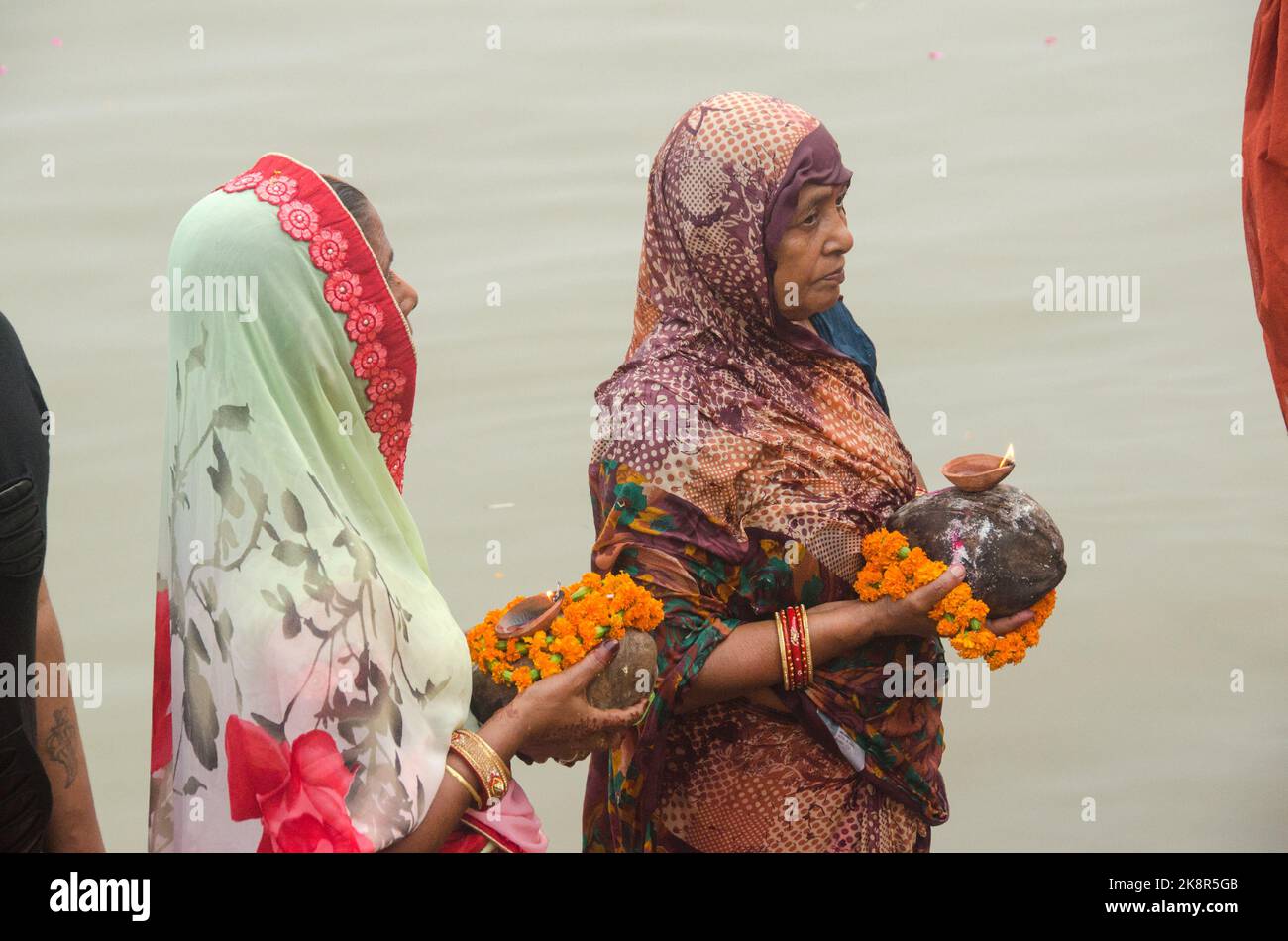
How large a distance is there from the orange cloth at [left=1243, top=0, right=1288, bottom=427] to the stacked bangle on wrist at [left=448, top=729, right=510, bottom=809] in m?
1.51

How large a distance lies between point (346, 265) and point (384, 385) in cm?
18

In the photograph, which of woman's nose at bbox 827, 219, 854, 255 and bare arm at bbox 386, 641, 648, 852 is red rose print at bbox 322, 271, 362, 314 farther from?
woman's nose at bbox 827, 219, 854, 255

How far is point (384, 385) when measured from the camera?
2135 mm

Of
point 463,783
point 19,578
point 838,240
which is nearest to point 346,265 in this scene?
point 19,578

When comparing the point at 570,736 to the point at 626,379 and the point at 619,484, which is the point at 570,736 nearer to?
the point at 619,484

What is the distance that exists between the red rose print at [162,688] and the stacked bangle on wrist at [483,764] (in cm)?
39

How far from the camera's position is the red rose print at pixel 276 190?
6.66ft

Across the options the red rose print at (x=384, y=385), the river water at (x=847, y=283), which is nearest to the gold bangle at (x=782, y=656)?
the red rose print at (x=384, y=385)

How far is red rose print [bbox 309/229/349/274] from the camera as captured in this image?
6.66ft

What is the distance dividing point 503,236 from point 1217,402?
9.47ft

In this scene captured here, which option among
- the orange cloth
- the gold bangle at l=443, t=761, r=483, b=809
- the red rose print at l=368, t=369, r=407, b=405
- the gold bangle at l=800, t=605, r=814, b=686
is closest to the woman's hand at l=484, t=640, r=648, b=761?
the gold bangle at l=443, t=761, r=483, b=809

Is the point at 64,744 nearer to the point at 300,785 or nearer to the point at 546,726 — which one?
the point at 300,785

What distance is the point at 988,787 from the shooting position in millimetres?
4793

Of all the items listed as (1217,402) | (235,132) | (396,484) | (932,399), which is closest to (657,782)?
(396,484)
